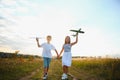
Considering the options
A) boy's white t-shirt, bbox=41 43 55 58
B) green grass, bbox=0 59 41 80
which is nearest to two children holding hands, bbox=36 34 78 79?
boy's white t-shirt, bbox=41 43 55 58

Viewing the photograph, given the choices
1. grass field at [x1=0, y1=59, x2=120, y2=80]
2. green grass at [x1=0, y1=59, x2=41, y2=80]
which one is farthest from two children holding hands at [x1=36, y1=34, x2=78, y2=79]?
green grass at [x1=0, y1=59, x2=41, y2=80]

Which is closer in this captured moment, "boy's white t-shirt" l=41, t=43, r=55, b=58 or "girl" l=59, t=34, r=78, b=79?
"girl" l=59, t=34, r=78, b=79

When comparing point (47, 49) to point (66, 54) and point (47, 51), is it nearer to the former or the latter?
Result: point (47, 51)

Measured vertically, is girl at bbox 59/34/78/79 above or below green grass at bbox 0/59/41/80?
above

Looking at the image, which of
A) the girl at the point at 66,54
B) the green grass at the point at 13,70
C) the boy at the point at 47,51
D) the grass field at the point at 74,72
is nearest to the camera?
the girl at the point at 66,54

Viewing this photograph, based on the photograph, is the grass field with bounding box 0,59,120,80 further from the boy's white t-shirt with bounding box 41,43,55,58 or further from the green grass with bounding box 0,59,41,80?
the boy's white t-shirt with bounding box 41,43,55,58

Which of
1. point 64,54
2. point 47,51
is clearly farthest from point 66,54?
point 47,51

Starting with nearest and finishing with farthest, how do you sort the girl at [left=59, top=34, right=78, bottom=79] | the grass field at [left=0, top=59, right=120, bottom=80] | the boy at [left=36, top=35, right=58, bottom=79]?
the girl at [left=59, top=34, right=78, bottom=79] → the boy at [left=36, top=35, right=58, bottom=79] → the grass field at [left=0, top=59, right=120, bottom=80]

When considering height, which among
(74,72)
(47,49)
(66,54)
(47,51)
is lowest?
(74,72)

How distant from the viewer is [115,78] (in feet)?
45.5

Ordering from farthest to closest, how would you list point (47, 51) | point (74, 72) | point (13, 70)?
point (74, 72) < point (13, 70) < point (47, 51)

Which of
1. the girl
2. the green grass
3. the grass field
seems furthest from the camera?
the grass field

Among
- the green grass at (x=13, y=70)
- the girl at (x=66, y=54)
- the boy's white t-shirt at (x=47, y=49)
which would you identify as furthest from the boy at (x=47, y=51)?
the green grass at (x=13, y=70)

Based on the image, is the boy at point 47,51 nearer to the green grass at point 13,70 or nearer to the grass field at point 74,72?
the grass field at point 74,72
